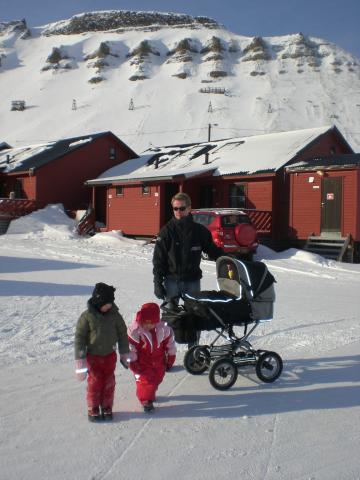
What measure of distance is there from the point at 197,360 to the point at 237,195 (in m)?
17.6

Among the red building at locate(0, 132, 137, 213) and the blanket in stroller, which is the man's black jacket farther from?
the red building at locate(0, 132, 137, 213)

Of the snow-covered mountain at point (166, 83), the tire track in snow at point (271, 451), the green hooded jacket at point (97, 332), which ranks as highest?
the snow-covered mountain at point (166, 83)

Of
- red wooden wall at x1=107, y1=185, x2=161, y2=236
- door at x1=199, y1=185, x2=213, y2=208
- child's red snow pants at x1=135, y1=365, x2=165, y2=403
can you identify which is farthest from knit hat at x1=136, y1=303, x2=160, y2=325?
door at x1=199, y1=185, x2=213, y2=208

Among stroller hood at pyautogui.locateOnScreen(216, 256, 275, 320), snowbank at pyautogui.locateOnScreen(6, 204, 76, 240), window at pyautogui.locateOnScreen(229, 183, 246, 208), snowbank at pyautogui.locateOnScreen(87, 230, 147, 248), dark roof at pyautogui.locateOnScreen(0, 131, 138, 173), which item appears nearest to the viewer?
stroller hood at pyautogui.locateOnScreen(216, 256, 275, 320)

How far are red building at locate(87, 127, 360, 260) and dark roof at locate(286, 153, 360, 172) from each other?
0.39m

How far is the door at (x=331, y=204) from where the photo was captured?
1948 centimetres

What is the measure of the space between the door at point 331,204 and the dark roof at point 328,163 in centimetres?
50

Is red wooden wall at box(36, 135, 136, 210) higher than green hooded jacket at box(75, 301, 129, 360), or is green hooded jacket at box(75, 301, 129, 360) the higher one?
red wooden wall at box(36, 135, 136, 210)

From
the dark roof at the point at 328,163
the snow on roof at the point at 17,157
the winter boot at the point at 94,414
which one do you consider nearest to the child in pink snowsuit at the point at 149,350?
the winter boot at the point at 94,414

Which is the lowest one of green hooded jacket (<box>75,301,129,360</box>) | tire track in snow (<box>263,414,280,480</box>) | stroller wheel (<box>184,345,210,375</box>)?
tire track in snow (<box>263,414,280,480</box>)

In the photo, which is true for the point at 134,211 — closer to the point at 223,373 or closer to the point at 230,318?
the point at 230,318

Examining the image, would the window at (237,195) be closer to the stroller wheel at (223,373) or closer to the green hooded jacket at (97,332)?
the stroller wheel at (223,373)

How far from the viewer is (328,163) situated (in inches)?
777

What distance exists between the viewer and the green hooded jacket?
447cm
